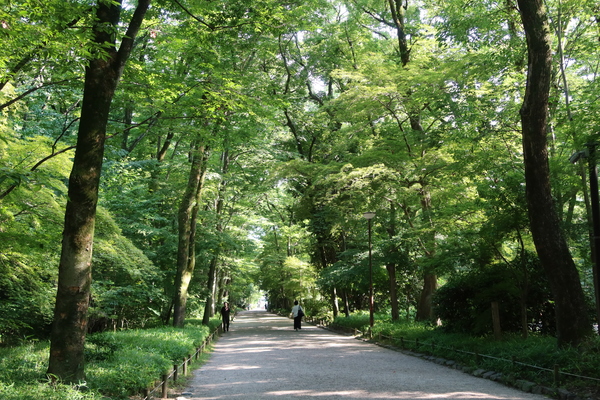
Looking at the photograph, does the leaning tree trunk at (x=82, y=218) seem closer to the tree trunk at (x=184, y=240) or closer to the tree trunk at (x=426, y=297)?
the tree trunk at (x=184, y=240)

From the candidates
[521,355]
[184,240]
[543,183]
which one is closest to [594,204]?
[543,183]

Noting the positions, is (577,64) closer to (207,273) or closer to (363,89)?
(363,89)

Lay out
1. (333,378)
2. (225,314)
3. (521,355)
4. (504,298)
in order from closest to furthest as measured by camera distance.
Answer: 1. (521,355)
2. (333,378)
3. (504,298)
4. (225,314)

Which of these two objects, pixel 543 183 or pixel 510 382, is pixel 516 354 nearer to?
pixel 510 382

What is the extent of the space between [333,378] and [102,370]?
14.3 feet

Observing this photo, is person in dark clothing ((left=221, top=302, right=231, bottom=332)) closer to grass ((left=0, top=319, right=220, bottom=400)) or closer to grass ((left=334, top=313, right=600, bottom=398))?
grass ((left=334, top=313, right=600, bottom=398))

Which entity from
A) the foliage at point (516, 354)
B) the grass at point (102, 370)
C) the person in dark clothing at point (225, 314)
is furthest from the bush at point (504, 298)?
the person in dark clothing at point (225, 314)

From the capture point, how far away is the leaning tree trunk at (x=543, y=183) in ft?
27.5

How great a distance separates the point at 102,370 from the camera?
6332 mm

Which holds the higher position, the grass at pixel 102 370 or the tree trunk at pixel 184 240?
the tree trunk at pixel 184 240

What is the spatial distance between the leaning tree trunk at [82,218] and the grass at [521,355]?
7104 mm

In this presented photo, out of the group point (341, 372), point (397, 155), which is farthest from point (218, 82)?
point (397, 155)

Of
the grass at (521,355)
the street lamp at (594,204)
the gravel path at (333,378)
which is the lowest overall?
the gravel path at (333,378)

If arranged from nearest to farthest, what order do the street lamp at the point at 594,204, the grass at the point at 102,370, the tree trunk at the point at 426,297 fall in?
1. the grass at the point at 102,370
2. the street lamp at the point at 594,204
3. the tree trunk at the point at 426,297
